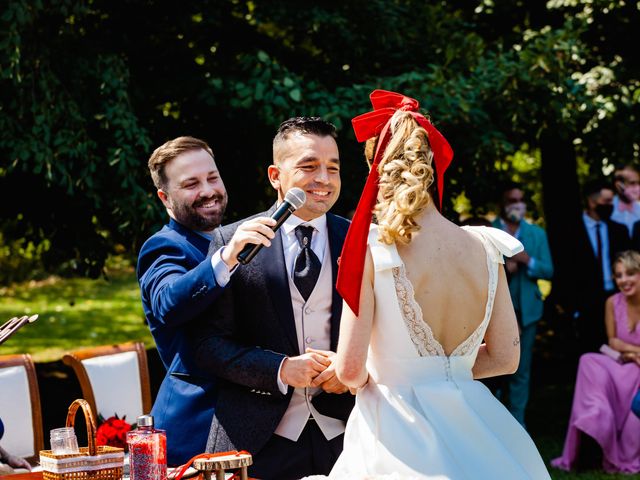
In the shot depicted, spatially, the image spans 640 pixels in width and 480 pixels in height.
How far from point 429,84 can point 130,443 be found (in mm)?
5382

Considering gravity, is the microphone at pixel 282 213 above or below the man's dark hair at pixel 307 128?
below

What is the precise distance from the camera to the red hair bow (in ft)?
9.54

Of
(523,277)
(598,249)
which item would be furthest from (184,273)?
(598,249)

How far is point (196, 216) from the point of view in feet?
12.4

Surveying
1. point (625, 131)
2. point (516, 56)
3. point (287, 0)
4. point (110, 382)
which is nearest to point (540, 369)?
point (625, 131)

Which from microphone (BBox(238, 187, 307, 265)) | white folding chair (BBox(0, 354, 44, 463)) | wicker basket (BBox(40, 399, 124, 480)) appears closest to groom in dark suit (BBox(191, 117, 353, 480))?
microphone (BBox(238, 187, 307, 265))

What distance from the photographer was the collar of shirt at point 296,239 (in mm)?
3506

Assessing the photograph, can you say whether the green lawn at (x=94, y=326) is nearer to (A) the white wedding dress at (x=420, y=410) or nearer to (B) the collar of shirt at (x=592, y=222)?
(B) the collar of shirt at (x=592, y=222)

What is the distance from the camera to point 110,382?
Result: 548 centimetres

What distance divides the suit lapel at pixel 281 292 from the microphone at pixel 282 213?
271mm

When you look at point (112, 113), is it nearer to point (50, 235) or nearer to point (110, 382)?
point (50, 235)

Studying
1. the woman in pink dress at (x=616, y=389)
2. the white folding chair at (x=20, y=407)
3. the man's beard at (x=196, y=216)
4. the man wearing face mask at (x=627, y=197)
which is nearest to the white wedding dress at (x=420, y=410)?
the man's beard at (x=196, y=216)

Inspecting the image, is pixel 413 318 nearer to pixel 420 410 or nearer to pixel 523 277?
pixel 420 410

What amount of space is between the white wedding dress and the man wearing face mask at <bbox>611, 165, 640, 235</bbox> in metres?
→ 6.17
